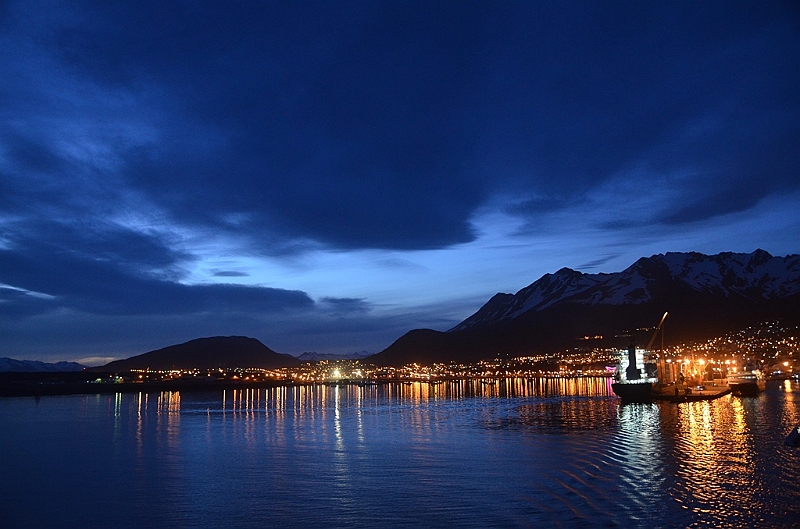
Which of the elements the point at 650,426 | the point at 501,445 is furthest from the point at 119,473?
A: the point at 650,426

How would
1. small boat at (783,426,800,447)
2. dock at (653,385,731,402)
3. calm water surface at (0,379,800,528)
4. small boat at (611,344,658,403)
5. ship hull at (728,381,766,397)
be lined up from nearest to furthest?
calm water surface at (0,379,800,528)
small boat at (783,426,800,447)
dock at (653,385,731,402)
small boat at (611,344,658,403)
ship hull at (728,381,766,397)

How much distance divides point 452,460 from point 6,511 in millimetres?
19462

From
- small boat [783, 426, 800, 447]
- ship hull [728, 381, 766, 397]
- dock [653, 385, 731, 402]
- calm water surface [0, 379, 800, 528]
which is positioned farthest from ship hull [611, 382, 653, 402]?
small boat [783, 426, 800, 447]

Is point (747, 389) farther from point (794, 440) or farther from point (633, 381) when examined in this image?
point (794, 440)

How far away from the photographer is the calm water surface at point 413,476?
20.9 m

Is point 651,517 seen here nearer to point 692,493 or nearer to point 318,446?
point 692,493

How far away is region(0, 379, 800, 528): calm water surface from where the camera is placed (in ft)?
68.7

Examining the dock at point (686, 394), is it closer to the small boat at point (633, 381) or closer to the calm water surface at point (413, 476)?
the small boat at point (633, 381)

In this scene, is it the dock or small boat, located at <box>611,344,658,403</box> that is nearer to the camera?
the dock

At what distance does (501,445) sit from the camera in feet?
125

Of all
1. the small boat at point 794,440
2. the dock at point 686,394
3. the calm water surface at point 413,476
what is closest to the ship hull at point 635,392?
the dock at point 686,394

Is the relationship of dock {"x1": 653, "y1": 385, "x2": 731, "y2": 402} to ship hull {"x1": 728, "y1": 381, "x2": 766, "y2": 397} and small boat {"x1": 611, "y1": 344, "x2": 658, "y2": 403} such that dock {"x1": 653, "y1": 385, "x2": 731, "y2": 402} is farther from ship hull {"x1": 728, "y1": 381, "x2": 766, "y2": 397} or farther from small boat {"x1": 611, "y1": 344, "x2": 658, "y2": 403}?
ship hull {"x1": 728, "y1": 381, "x2": 766, "y2": 397}

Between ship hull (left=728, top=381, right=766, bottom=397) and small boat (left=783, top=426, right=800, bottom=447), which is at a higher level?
small boat (left=783, top=426, right=800, bottom=447)

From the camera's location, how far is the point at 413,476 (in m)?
28.2
